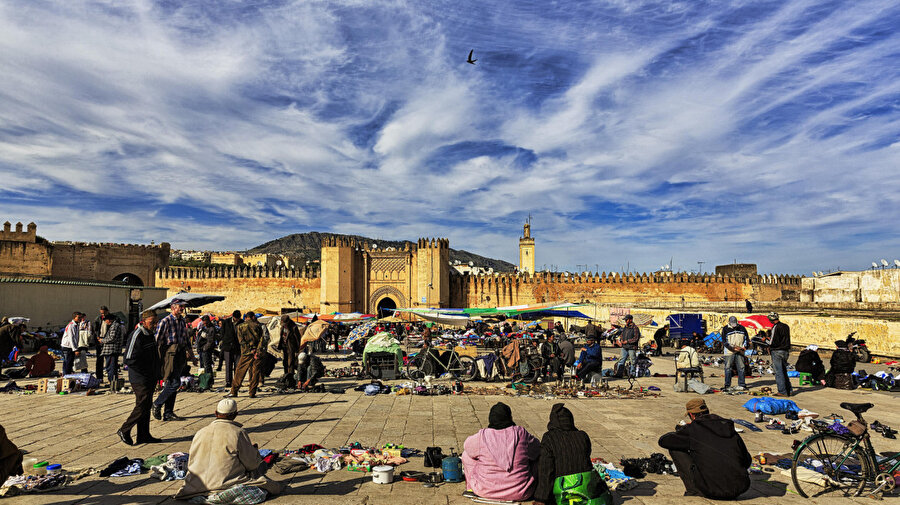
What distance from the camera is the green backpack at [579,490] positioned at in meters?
3.57

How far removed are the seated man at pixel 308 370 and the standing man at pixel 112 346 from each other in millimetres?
3137

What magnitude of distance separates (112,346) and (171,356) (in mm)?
3567

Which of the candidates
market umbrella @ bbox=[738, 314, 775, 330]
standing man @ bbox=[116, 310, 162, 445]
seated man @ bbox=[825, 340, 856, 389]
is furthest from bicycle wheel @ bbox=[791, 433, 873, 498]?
market umbrella @ bbox=[738, 314, 775, 330]

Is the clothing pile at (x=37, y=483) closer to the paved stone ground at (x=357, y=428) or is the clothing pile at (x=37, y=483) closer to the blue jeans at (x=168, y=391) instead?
the paved stone ground at (x=357, y=428)

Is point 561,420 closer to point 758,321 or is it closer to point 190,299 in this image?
point 758,321

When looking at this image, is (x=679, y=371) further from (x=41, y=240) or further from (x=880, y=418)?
(x=41, y=240)

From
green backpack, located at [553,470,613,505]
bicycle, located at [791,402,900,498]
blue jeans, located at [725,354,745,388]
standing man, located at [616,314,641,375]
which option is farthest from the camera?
standing man, located at [616,314,641,375]

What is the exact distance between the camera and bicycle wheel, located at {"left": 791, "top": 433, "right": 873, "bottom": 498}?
4.11 metres

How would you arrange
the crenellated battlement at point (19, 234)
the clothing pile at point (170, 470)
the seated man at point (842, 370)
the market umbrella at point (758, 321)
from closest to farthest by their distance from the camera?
the clothing pile at point (170, 470), the seated man at point (842, 370), the market umbrella at point (758, 321), the crenellated battlement at point (19, 234)

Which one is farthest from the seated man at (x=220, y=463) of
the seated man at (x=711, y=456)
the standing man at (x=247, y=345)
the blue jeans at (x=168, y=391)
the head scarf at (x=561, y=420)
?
the standing man at (x=247, y=345)

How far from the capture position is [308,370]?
31.1 feet

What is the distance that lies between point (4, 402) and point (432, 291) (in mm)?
28676

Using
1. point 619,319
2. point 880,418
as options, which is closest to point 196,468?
point 880,418

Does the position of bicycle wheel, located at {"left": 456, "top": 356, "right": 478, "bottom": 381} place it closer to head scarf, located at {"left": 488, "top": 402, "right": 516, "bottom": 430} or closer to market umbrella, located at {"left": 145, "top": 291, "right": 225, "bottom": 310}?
head scarf, located at {"left": 488, "top": 402, "right": 516, "bottom": 430}
